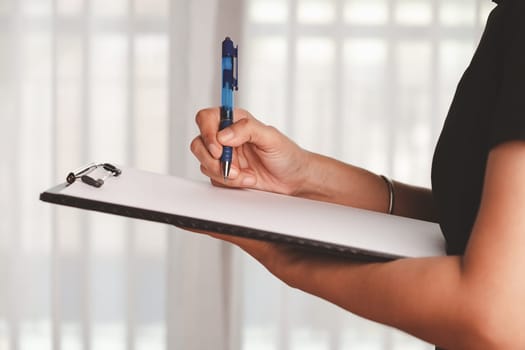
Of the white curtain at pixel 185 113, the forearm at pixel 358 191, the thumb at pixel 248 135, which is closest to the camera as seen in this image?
the thumb at pixel 248 135

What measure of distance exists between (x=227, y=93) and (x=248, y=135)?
68 mm

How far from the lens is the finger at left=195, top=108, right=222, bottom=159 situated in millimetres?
783

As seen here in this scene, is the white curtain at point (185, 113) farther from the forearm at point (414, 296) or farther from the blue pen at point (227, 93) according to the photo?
the forearm at point (414, 296)

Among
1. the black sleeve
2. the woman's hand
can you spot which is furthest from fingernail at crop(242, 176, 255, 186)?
the black sleeve

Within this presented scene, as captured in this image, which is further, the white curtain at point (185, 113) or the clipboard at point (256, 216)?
the white curtain at point (185, 113)

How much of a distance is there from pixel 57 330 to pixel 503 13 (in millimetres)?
1704

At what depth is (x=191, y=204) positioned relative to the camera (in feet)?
2.07

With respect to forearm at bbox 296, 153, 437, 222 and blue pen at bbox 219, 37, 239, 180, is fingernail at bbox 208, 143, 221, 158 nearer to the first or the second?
blue pen at bbox 219, 37, 239, 180

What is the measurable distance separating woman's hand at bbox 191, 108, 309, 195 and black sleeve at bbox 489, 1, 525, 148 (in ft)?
1.09

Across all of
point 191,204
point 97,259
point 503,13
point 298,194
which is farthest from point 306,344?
point 503,13

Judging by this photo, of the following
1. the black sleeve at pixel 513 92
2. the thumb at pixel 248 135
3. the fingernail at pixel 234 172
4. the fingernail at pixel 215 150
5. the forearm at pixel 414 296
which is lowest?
the forearm at pixel 414 296

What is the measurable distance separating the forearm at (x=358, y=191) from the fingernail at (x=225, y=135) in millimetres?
159

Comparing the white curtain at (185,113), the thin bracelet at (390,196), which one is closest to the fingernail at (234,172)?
the thin bracelet at (390,196)

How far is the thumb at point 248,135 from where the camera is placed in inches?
29.7
